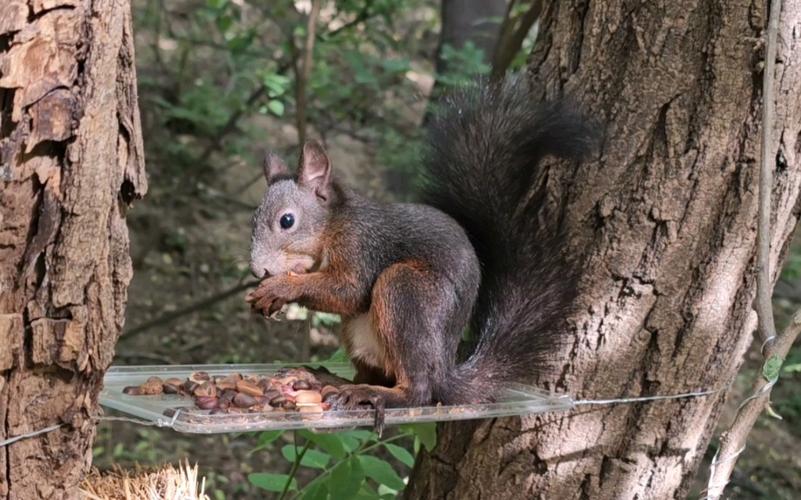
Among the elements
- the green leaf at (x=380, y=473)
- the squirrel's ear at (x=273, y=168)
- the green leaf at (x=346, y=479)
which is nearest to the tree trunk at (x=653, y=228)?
the green leaf at (x=380, y=473)

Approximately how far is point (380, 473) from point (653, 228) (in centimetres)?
74

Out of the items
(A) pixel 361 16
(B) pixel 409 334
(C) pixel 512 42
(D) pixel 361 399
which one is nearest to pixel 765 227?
(B) pixel 409 334

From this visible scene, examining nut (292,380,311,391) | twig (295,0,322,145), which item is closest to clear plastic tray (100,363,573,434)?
nut (292,380,311,391)

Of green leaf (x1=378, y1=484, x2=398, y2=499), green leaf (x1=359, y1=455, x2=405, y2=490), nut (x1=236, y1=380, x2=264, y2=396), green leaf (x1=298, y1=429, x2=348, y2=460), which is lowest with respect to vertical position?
green leaf (x1=378, y1=484, x2=398, y2=499)

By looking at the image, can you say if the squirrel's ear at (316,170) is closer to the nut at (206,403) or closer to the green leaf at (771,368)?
the nut at (206,403)

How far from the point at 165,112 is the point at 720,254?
12.7ft

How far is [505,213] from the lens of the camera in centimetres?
206

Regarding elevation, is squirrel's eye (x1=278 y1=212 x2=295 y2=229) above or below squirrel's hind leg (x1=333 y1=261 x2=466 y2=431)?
above

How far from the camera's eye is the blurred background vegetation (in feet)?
12.6

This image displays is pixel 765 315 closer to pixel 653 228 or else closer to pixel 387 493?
pixel 653 228

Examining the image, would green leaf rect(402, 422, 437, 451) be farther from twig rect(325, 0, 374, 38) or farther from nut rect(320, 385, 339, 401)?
twig rect(325, 0, 374, 38)

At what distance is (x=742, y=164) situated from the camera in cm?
198

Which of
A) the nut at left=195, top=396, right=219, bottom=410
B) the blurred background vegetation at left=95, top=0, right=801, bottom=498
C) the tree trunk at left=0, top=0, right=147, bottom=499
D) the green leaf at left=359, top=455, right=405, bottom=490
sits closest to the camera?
the tree trunk at left=0, top=0, right=147, bottom=499

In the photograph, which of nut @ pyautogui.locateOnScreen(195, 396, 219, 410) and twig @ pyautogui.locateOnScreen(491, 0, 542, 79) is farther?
twig @ pyautogui.locateOnScreen(491, 0, 542, 79)
